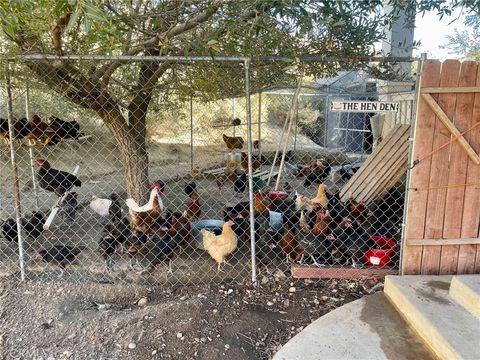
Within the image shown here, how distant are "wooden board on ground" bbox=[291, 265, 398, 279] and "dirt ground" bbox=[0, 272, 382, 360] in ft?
0.25

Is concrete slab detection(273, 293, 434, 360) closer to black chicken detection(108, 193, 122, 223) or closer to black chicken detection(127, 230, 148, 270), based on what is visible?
black chicken detection(127, 230, 148, 270)

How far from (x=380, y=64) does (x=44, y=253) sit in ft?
14.9

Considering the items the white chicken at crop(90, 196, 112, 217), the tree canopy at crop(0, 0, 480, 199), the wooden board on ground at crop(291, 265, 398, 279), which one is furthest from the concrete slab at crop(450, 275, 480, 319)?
the white chicken at crop(90, 196, 112, 217)

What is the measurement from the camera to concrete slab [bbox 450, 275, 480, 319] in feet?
9.24

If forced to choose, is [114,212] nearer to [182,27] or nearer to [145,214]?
[145,214]

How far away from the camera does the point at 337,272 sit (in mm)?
3992

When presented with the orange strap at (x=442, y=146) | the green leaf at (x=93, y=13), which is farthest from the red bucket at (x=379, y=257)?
the green leaf at (x=93, y=13)

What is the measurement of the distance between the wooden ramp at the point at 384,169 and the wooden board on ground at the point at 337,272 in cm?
224

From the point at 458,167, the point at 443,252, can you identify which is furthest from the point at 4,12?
the point at 443,252

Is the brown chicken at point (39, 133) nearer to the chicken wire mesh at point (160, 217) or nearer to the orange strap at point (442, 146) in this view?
the chicken wire mesh at point (160, 217)

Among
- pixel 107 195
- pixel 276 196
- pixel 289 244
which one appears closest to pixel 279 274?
pixel 289 244

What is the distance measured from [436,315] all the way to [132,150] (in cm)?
393

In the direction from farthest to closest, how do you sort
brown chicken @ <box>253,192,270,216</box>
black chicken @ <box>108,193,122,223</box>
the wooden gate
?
brown chicken @ <box>253,192,270,216</box> < black chicken @ <box>108,193,122,223</box> < the wooden gate

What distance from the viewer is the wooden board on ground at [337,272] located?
3.97m
